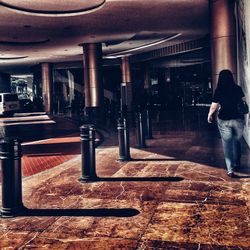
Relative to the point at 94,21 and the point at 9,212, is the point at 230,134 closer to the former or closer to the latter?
the point at 9,212

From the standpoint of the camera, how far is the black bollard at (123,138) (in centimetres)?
666

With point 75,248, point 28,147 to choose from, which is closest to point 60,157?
point 28,147

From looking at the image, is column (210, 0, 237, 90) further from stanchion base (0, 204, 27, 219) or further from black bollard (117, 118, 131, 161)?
stanchion base (0, 204, 27, 219)

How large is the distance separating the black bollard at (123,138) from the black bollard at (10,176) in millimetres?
3059

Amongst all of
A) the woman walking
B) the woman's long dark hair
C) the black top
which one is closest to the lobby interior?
the woman walking

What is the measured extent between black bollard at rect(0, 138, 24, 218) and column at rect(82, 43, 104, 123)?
15.0 meters

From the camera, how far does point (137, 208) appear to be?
3.88 m

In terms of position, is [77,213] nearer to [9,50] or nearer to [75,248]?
[75,248]

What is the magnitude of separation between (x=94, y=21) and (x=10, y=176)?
10695 millimetres

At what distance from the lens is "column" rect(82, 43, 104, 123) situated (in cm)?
1903

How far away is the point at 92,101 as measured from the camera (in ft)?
63.8

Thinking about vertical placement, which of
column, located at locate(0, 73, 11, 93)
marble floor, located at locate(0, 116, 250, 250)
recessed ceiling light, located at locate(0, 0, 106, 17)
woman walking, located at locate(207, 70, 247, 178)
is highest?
column, located at locate(0, 73, 11, 93)

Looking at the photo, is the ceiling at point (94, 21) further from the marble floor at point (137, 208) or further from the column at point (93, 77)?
the marble floor at point (137, 208)

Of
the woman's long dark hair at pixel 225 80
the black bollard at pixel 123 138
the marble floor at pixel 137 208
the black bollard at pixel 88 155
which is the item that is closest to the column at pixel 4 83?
the black bollard at pixel 123 138
